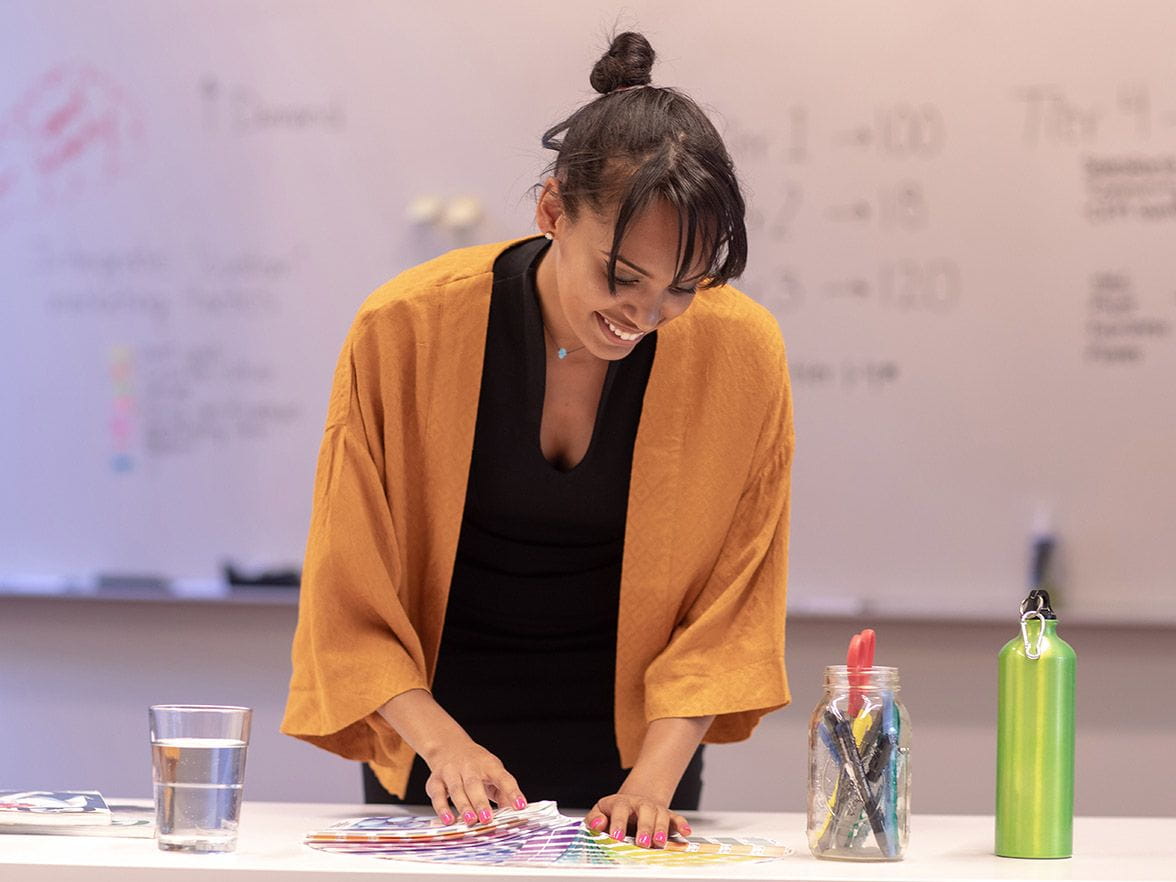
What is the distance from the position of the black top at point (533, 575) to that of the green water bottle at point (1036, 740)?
475 millimetres

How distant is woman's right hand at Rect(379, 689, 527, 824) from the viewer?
1145 mm

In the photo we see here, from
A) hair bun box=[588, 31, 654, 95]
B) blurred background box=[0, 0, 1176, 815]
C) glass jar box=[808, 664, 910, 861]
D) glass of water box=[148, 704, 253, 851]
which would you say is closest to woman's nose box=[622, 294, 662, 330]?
hair bun box=[588, 31, 654, 95]

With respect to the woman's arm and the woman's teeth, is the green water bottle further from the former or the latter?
the woman's teeth

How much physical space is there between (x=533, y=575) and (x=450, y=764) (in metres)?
0.34

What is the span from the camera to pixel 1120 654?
7.14 ft

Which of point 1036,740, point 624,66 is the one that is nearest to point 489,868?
point 1036,740

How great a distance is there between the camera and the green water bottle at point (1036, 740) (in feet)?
3.46

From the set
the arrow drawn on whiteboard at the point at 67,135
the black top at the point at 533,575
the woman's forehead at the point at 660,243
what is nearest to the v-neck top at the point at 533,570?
the black top at the point at 533,575

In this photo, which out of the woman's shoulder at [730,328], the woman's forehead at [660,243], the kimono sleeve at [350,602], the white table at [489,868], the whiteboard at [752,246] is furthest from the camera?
the whiteboard at [752,246]

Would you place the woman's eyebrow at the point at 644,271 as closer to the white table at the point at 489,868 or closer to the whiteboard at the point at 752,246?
the white table at the point at 489,868

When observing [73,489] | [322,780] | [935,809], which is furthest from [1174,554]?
[73,489]

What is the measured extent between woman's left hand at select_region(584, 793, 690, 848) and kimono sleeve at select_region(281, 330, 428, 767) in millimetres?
236

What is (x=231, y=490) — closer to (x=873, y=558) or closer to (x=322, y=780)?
(x=322, y=780)

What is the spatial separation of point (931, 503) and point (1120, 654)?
0.37 m
